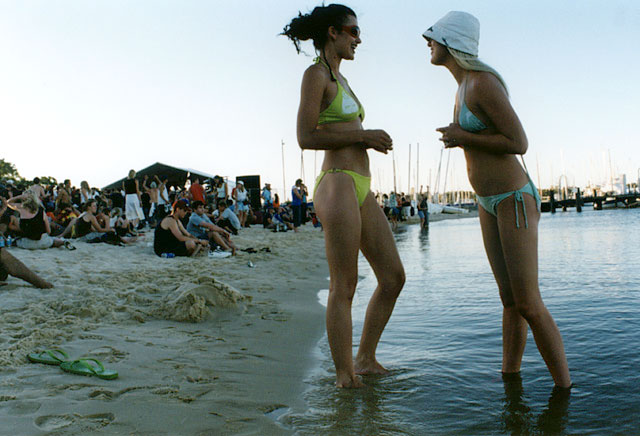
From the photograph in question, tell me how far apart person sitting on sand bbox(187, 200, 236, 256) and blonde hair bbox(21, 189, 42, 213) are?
2.92m

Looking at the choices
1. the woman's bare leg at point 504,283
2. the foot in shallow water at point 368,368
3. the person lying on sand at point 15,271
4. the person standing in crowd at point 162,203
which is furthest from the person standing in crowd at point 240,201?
the woman's bare leg at point 504,283

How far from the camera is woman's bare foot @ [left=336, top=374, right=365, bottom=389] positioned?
9.26ft

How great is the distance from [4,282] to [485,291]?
5.30 metres

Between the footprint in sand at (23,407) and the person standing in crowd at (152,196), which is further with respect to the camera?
the person standing in crowd at (152,196)

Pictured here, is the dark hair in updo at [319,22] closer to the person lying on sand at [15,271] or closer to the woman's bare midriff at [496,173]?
the woman's bare midriff at [496,173]

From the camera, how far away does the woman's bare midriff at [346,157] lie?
9.25ft

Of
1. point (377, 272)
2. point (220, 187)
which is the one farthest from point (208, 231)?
point (220, 187)

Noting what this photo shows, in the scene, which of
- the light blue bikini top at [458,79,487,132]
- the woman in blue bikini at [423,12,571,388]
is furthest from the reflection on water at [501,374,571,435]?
the light blue bikini top at [458,79,487,132]

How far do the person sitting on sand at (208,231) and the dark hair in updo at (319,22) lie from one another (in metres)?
7.78

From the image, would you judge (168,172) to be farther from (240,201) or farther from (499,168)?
(499,168)

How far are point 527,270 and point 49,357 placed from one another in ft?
8.65

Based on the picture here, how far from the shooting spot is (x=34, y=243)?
28.7 feet

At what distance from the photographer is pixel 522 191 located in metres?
2.51

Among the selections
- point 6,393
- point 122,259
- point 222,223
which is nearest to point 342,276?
point 6,393
